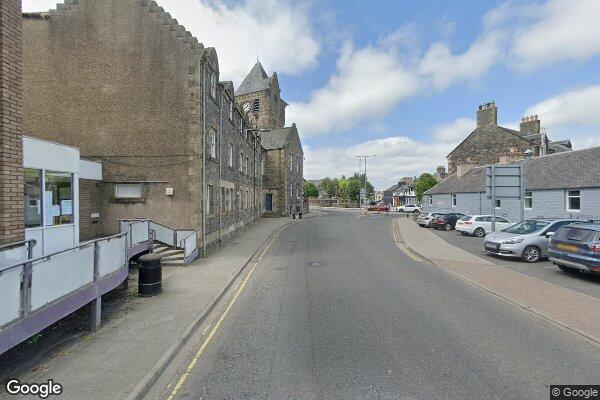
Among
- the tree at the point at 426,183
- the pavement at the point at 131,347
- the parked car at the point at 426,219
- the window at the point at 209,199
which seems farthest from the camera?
the tree at the point at 426,183

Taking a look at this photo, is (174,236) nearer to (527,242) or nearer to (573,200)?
(527,242)

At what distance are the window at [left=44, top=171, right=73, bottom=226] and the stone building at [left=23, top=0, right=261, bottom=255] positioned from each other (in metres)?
4.37

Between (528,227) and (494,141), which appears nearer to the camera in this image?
(528,227)

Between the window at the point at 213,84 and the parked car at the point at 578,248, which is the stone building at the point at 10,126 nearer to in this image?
the window at the point at 213,84

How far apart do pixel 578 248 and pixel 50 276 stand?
43.6 ft

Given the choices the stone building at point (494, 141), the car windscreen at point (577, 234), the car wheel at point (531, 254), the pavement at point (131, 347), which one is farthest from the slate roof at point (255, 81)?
the pavement at point (131, 347)

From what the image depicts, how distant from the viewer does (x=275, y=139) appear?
145 feet

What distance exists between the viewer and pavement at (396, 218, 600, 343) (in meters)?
6.77

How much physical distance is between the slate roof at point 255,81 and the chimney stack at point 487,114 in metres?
30.3

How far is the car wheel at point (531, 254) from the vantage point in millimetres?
13547

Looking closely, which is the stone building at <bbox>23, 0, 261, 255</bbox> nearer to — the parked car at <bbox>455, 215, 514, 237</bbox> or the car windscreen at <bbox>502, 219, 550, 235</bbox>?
the car windscreen at <bbox>502, 219, 550, 235</bbox>

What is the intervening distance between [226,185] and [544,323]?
16.4 m

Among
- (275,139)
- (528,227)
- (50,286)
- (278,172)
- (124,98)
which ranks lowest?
(50,286)

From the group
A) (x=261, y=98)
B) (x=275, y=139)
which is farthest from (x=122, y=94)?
(x=261, y=98)
